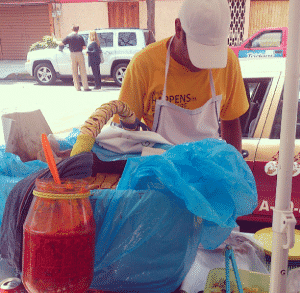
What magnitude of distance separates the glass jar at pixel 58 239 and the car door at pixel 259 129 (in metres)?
2.16

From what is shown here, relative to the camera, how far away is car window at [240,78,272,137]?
296 cm

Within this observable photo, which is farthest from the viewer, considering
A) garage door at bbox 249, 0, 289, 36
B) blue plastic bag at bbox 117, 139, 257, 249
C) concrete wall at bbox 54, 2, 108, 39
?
concrete wall at bbox 54, 2, 108, 39

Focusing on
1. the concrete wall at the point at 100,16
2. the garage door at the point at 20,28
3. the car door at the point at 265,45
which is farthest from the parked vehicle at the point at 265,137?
the garage door at the point at 20,28

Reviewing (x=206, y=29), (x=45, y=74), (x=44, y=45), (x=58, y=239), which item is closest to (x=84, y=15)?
(x=44, y=45)

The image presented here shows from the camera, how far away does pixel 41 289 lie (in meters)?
0.75

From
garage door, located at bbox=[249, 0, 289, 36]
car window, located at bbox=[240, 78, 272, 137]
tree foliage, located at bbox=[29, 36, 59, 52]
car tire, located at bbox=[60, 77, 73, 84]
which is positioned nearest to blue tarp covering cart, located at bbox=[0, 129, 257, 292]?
car window, located at bbox=[240, 78, 272, 137]

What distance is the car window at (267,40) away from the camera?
10.9 m

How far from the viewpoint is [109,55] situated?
12391 mm

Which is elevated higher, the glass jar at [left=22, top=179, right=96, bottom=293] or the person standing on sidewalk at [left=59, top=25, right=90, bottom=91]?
the glass jar at [left=22, top=179, right=96, bottom=293]

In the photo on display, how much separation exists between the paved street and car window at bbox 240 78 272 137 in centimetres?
442

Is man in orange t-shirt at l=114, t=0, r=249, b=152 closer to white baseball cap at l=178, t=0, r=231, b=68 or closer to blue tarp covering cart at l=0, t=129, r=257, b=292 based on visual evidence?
white baseball cap at l=178, t=0, r=231, b=68

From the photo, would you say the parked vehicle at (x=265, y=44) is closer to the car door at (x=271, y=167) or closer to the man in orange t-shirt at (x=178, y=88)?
the car door at (x=271, y=167)

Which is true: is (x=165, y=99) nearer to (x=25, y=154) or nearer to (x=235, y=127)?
(x=235, y=127)

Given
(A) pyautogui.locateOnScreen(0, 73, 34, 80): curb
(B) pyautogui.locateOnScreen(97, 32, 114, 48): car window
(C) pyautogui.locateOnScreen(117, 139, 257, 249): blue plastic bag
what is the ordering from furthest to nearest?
(A) pyautogui.locateOnScreen(0, 73, 34, 80): curb → (B) pyautogui.locateOnScreen(97, 32, 114, 48): car window → (C) pyautogui.locateOnScreen(117, 139, 257, 249): blue plastic bag
